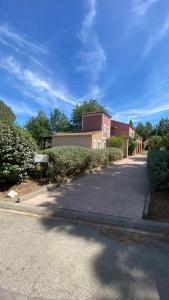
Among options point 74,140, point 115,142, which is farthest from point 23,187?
point 115,142

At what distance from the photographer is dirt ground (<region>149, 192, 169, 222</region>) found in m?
4.69

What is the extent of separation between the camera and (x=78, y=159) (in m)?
9.57

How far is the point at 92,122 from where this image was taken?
29734mm

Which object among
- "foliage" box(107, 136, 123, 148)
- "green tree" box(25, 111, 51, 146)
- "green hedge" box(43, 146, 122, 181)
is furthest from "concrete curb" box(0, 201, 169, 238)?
"green tree" box(25, 111, 51, 146)

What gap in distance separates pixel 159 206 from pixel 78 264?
10.2 ft

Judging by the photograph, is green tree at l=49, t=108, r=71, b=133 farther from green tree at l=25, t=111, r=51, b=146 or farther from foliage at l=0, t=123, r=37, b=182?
foliage at l=0, t=123, r=37, b=182

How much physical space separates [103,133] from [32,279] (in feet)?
87.2

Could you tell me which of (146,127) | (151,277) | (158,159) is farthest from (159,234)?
(146,127)

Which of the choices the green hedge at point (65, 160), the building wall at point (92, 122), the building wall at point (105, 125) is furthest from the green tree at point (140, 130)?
the green hedge at point (65, 160)

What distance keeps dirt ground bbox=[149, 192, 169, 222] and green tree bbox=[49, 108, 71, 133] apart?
39.5 m

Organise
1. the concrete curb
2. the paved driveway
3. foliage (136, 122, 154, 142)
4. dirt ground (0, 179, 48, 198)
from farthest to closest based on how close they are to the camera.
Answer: foliage (136, 122, 154, 142)
dirt ground (0, 179, 48, 198)
the paved driveway
the concrete curb

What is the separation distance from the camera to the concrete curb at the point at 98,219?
4.06 metres

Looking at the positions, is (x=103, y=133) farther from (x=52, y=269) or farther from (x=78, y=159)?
Result: (x=52, y=269)

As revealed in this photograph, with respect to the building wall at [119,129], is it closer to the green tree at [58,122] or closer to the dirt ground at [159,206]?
the green tree at [58,122]
